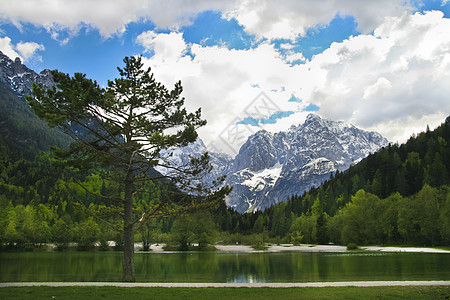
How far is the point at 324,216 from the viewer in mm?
94500

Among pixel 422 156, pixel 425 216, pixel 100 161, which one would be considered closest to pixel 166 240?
pixel 425 216

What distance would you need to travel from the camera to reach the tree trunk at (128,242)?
68.0ft

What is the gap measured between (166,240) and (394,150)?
279 feet

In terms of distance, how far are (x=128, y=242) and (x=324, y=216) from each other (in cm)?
8157

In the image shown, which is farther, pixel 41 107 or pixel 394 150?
pixel 394 150

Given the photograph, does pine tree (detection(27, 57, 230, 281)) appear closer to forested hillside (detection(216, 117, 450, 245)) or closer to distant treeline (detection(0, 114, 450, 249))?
distant treeline (detection(0, 114, 450, 249))

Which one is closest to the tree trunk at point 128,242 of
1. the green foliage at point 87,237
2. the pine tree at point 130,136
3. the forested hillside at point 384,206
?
the pine tree at point 130,136

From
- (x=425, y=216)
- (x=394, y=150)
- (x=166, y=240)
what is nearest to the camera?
(x=425, y=216)

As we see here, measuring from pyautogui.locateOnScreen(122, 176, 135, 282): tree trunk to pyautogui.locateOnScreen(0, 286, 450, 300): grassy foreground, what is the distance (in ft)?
15.6

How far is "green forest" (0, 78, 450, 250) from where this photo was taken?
2601 inches

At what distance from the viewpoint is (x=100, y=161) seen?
2233cm

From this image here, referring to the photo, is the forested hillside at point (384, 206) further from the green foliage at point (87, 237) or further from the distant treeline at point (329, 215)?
the green foliage at point (87, 237)

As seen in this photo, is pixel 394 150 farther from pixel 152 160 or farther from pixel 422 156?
pixel 152 160

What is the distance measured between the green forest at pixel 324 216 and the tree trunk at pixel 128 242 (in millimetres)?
2315
